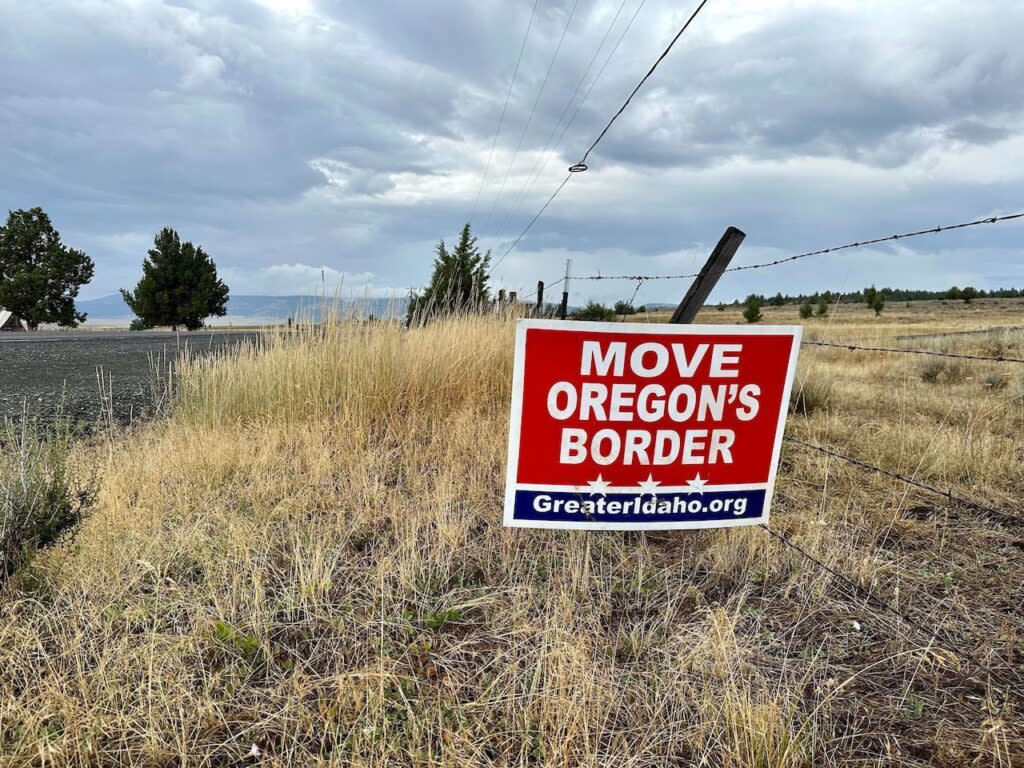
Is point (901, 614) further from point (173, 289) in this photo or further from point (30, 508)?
point (173, 289)

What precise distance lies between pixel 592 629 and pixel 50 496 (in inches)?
99.6

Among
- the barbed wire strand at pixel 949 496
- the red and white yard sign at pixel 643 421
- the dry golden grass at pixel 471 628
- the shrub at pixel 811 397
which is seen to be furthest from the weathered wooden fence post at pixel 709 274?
the shrub at pixel 811 397

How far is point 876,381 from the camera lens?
9.62 m

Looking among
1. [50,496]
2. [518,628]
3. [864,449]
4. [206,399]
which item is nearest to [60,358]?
[206,399]

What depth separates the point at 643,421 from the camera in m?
2.37

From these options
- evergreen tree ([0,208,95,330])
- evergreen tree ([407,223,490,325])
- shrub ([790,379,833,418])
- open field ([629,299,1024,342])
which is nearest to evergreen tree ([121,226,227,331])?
evergreen tree ([0,208,95,330])

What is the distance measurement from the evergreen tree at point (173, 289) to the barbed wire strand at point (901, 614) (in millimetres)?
40221

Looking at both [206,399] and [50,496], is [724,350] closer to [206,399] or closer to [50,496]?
[50,496]

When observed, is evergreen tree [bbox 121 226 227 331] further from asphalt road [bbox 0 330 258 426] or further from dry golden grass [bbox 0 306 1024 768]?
dry golden grass [bbox 0 306 1024 768]

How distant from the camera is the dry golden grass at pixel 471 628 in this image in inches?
66.0

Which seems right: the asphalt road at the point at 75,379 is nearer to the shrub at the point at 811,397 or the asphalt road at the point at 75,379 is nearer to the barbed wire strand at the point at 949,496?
the barbed wire strand at the point at 949,496

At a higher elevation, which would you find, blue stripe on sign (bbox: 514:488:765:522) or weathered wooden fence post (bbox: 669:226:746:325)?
weathered wooden fence post (bbox: 669:226:746:325)

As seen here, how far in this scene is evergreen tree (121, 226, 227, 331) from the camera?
3716 cm

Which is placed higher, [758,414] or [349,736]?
[758,414]
